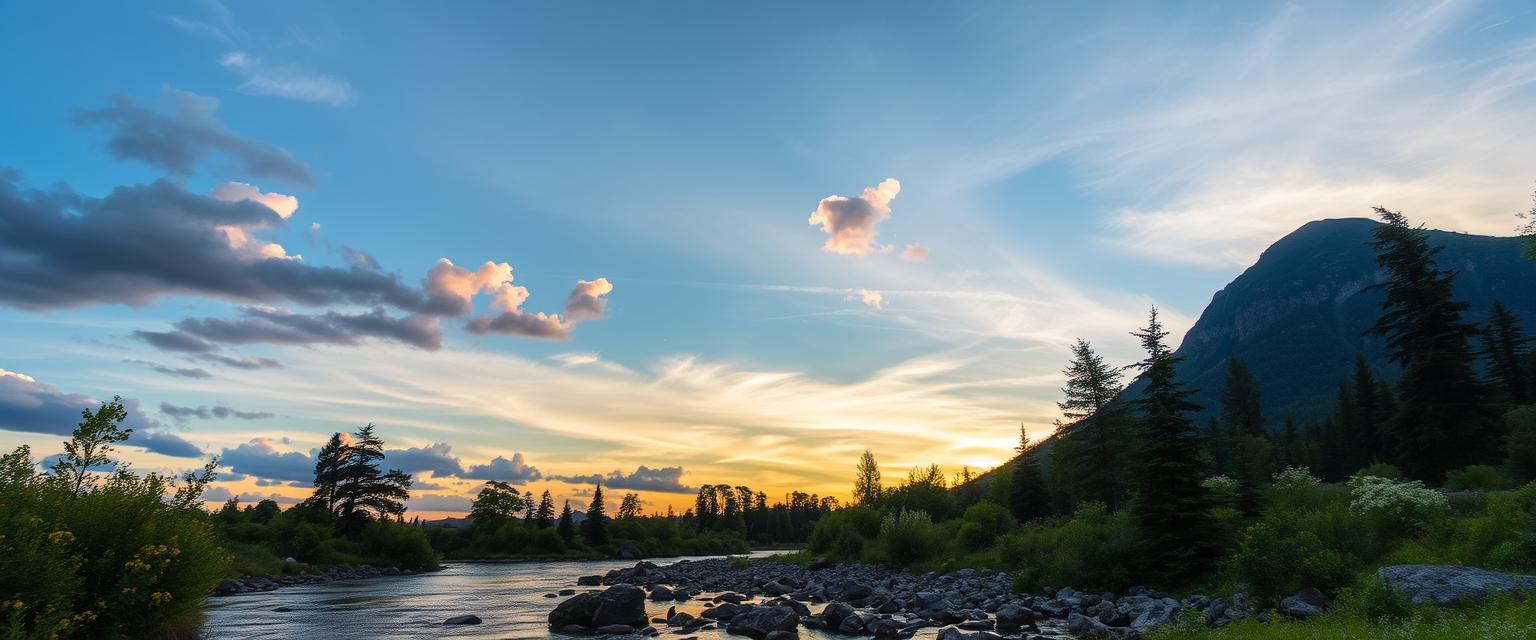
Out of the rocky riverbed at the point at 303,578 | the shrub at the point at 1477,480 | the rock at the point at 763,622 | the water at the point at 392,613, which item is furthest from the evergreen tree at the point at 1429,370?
the rocky riverbed at the point at 303,578

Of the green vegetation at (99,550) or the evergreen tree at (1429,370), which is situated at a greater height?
the evergreen tree at (1429,370)

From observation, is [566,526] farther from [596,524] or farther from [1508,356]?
[1508,356]

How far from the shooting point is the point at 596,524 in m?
120

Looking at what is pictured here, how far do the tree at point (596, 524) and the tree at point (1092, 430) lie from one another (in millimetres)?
87317

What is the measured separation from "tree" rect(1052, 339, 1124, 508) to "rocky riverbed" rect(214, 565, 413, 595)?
181 feet

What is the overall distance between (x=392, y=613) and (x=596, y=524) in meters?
92.1

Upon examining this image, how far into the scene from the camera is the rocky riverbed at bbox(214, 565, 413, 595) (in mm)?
46094

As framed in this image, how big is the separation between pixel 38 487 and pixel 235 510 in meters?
85.7

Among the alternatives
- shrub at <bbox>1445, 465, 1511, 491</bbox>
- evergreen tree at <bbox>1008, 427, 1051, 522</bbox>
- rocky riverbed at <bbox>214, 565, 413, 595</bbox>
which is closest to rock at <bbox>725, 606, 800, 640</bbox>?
rocky riverbed at <bbox>214, 565, 413, 595</bbox>

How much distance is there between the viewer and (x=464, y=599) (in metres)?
39.2

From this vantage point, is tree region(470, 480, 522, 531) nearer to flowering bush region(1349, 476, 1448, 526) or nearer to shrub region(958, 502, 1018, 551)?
shrub region(958, 502, 1018, 551)

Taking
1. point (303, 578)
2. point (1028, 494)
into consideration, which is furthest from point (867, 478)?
point (303, 578)

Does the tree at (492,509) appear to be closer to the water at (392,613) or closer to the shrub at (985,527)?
the water at (392,613)

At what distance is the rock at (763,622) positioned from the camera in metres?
23.2
